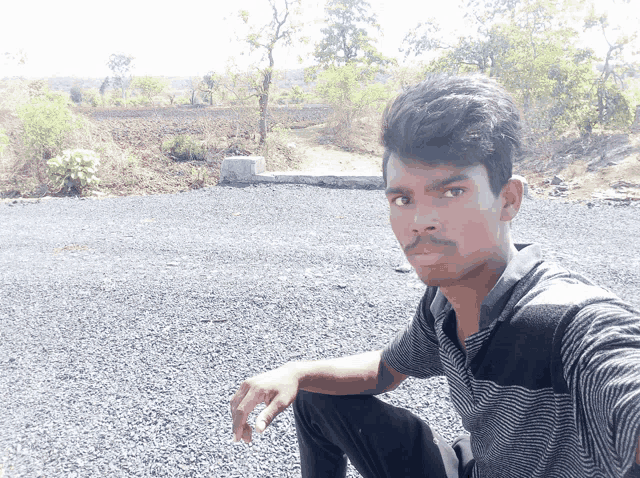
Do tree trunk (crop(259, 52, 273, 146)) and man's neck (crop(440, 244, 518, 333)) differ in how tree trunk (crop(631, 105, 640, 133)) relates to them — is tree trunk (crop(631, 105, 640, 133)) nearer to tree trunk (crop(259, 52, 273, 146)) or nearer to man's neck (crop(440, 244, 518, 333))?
tree trunk (crop(259, 52, 273, 146))

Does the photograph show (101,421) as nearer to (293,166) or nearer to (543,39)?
(293,166)

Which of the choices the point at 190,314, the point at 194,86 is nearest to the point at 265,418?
the point at 190,314

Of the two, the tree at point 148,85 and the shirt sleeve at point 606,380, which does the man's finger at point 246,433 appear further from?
the tree at point 148,85

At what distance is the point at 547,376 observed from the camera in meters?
1.04

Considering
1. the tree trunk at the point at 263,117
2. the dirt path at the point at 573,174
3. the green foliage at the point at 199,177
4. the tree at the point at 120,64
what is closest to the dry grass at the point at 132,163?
the green foliage at the point at 199,177

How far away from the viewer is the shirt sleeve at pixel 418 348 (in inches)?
57.5

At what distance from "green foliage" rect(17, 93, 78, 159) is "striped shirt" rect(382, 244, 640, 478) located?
979 centimetres

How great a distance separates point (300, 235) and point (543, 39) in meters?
→ 7.98

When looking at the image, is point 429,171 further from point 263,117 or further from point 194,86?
point 194,86

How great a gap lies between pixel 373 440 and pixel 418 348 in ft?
0.96

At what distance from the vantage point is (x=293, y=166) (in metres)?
10.4

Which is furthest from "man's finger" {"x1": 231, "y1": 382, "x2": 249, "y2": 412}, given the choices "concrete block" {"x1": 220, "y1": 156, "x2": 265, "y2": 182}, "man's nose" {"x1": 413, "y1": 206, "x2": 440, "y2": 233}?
"concrete block" {"x1": 220, "y1": 156, "x2": 265, "y2": 182}

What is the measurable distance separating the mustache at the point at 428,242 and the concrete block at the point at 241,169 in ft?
24.8

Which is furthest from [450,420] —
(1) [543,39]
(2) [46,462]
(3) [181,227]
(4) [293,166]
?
(1) [543,39]
